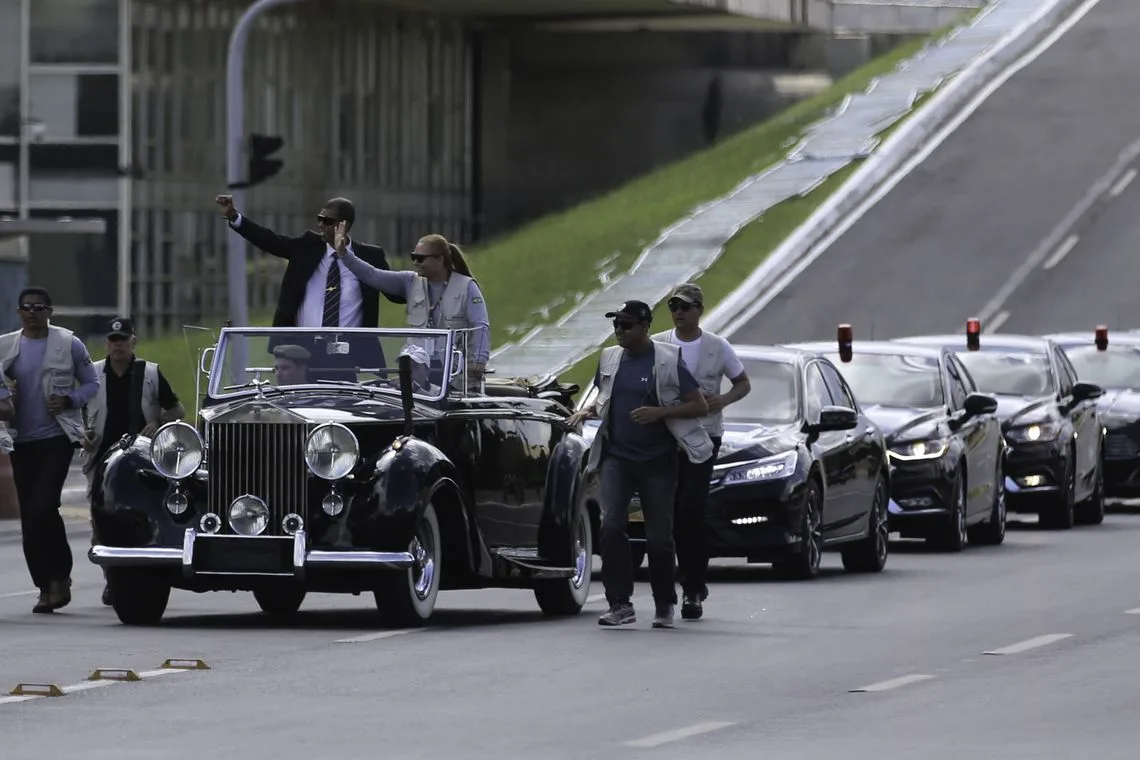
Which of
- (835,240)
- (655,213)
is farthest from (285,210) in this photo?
(835,240)

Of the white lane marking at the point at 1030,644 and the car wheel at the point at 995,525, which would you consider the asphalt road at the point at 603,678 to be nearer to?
the white lane marking at the point at 1030,644

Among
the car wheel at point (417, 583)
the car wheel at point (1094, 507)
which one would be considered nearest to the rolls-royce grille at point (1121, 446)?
the car wheel at point (1094, 507)

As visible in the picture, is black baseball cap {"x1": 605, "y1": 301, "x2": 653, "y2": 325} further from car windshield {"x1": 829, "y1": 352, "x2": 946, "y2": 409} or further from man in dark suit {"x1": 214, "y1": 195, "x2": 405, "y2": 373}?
car windshield {"x1": 829, "y1": 352, "x2": 946, "y2": 409}

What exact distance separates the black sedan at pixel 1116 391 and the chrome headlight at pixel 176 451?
13764 mm

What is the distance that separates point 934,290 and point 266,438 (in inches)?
1334

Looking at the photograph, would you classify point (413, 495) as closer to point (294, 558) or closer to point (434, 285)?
point (294, 558)

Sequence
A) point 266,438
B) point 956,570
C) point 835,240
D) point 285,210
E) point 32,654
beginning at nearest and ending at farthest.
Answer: point 32,654 < point 266,438 < point 956,570 < point 835,240 < point 285,210

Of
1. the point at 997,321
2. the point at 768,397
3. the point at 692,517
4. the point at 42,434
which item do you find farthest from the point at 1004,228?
the point at 42,434

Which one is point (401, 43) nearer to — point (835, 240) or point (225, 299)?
point (225, 299)

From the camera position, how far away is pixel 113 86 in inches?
2093

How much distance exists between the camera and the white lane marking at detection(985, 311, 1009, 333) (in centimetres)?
4369

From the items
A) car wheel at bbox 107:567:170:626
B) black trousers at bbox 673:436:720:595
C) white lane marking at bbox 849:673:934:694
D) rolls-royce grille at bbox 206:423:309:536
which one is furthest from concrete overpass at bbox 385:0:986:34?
white lane marking at bbox 849:673:934:694

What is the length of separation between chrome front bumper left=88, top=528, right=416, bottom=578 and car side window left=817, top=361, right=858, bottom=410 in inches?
229

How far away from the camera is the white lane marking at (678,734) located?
9.75m
